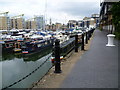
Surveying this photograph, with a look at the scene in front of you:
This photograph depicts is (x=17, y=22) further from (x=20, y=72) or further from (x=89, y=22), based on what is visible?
(x=20, y=72)

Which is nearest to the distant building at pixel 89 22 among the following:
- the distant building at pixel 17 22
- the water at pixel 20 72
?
the water at pixel 20 72

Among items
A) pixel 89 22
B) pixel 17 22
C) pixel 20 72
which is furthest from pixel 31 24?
pixel 20 72

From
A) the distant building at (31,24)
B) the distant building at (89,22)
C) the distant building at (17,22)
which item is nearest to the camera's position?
the distant building at (89,22)

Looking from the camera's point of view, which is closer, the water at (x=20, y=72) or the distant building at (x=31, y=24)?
the water at (x=20, y=72)

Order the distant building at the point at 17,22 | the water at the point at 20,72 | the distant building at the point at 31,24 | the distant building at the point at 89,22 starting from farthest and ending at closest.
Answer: the distant building at the point at 31,24, the distant building at the point at 17,22, the distant building at the point at 89,22, the water at the point at 20,72

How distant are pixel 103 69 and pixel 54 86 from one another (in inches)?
98.2

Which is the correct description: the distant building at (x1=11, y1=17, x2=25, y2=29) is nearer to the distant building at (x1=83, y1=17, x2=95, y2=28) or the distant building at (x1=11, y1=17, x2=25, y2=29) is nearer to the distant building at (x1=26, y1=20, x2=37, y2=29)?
the distant building at (x1=26, y1=20, x2=37, y2=29)

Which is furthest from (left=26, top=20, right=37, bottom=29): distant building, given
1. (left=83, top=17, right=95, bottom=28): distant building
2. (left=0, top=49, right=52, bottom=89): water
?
(left=0, top=49, right=52, bottom=89): water

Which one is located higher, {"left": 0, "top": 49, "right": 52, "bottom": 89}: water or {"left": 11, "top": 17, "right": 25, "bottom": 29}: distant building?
{"left": 11, "top": 17, "right": 25, "bottom": 29}: distant building

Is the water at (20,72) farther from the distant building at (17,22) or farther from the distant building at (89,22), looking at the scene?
the distant building at (17,22)

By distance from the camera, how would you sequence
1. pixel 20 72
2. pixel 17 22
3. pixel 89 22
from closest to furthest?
pixel 20 72 < pixel 89 22 < pixel 17 22

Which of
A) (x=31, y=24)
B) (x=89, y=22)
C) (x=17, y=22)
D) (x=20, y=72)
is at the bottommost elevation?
(x=20, y=72)

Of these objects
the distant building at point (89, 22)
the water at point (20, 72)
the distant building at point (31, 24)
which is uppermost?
the distant building at point (31, 24)

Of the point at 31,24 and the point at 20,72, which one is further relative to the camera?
the point at 31,24
